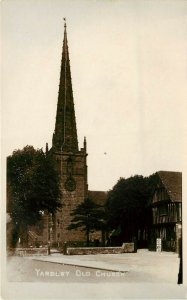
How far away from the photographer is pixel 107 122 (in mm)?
6191

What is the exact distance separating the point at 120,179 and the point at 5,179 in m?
1.15

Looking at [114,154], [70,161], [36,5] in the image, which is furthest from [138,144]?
[36,5]

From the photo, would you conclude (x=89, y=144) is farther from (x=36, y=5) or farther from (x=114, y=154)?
(x=36, y=5)

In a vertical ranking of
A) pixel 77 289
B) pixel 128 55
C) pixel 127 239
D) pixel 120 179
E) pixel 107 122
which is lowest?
pixel 77 289

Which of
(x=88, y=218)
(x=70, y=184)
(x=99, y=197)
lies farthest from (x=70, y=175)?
(x=88, y=218)

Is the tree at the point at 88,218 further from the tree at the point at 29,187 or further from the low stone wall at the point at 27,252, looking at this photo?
the low stone wall at the point at 27,252

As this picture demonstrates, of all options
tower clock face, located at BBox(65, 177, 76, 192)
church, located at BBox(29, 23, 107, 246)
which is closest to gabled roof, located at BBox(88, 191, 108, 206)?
church, located at BBox(29, 23, 107, 246)

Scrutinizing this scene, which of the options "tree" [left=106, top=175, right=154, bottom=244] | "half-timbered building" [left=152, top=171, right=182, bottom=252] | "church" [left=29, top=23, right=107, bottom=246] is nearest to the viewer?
"half-timbered building" [left=152, top=171, right=182, bottom=252]

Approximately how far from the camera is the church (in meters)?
6.21

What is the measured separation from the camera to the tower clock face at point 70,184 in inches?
245

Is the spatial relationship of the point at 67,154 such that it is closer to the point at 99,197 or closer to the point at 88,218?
the point at 99,197

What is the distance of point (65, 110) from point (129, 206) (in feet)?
3.79

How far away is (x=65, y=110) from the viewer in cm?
625

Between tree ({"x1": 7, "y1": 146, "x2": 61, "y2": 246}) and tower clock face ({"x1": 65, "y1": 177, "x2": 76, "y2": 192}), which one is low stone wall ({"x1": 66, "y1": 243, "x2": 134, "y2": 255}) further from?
tower clock face ({"x1": 65, "y1": 177, "x2": 76, "y2": 192})
